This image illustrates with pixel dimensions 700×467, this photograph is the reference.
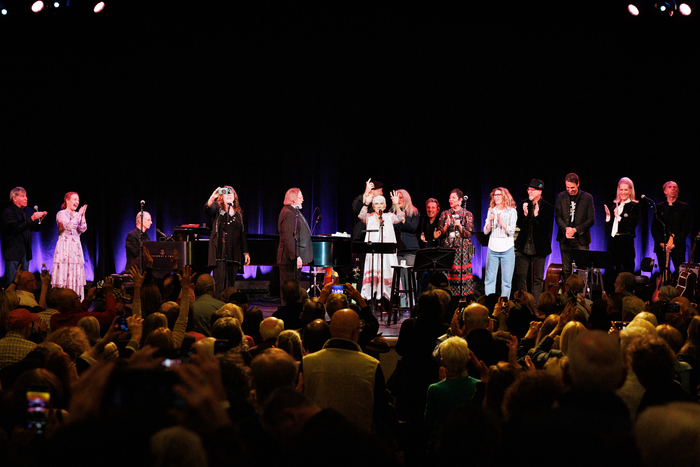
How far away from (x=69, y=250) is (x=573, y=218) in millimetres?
8039

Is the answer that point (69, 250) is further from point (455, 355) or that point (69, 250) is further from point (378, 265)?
point (455, 355)

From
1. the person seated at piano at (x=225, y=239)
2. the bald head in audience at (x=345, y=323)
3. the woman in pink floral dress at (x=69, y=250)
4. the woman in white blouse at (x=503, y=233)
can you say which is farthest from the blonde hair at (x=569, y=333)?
the woman in pink floral dress at (x=69, y=250)

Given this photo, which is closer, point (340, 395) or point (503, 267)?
point (340, 395)

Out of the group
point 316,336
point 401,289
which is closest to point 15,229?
point 401,289

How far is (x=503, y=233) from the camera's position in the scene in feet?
31.2

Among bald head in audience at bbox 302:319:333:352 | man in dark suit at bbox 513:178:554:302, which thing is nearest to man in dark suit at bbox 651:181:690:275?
man in dark suit at bbox 513:178:554:302

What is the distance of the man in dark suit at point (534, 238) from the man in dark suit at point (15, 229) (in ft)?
25.0

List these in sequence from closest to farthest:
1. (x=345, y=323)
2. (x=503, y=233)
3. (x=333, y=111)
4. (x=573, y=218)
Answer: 1. (x=345, y=323)
2. (x=503, y=233)
3. (x=573, y=218)
4. (x=333, y=111)

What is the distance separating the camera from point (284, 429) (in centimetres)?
190

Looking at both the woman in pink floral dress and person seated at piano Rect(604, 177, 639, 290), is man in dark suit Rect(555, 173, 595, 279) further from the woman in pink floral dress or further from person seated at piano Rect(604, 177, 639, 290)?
the woman in pink floral dress

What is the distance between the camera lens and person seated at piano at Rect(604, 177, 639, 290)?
1023 cm

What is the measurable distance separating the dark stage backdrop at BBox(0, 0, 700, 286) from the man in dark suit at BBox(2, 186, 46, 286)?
173 centimetres

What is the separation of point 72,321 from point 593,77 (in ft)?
35.3

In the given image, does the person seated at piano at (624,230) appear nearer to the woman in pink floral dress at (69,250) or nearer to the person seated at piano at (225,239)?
the person seated at piano at (225,239)
